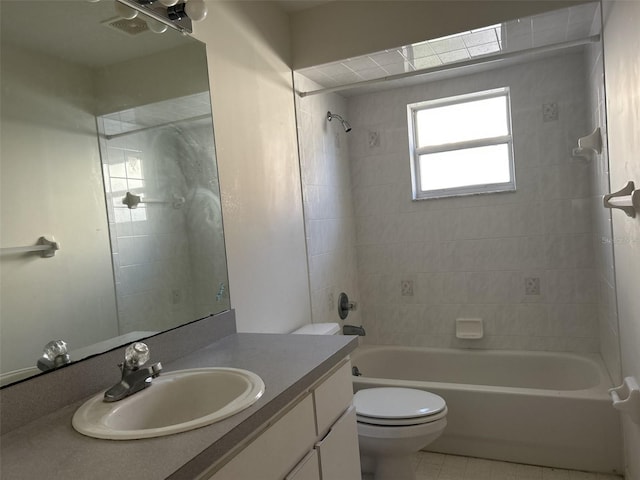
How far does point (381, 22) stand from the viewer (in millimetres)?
2361

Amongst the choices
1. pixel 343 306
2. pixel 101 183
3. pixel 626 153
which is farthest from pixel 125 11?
pixel 343 306

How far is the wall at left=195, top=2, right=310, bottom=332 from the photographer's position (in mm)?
1949

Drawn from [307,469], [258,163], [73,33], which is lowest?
[307,469]

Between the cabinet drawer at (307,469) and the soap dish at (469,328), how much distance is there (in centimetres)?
208

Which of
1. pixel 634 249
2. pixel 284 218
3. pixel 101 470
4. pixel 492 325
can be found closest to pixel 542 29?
pixel 634 249

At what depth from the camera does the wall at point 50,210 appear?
3.60ft

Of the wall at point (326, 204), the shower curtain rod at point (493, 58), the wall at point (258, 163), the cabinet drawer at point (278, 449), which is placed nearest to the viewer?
the cabinet drawer at point (278, 449)

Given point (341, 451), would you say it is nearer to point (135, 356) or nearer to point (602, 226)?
point (135, 356)

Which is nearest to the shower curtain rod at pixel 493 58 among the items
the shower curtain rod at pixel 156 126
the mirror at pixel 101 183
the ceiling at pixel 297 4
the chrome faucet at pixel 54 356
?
the ceiling at pixel 297 4

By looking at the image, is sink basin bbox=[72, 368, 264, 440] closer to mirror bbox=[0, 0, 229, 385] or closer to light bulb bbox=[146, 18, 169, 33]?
mirror bbox=[0, 0, 229, 385]

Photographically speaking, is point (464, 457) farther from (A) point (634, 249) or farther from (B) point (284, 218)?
(B) point (284, 218)

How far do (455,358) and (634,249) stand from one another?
1.69 meters

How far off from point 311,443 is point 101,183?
98cm

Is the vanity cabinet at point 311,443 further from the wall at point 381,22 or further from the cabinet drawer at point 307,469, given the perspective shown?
the wall at point 381,22
